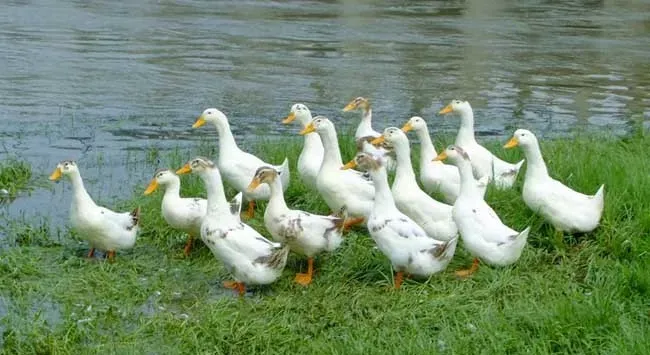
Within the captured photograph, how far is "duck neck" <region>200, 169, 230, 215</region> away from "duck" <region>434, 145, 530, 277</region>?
1537mm

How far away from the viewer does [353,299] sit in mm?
6926

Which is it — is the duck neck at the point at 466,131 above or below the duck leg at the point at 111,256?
above

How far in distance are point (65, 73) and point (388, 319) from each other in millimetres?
10104

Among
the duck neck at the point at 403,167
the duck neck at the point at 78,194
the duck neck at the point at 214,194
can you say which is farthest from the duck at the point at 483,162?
the duck neck at the point at 78,194

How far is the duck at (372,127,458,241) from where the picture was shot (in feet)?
25.3

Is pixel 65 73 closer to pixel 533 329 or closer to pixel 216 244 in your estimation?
pixel 216 244

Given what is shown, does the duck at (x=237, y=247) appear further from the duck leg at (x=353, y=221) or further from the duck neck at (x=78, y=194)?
the duck leg at (x=353, y=221)

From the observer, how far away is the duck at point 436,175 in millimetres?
8531

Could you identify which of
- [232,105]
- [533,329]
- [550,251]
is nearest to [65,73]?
[232,105]

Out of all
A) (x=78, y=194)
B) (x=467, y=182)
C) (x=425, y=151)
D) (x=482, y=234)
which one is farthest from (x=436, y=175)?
(x=78, y=194)

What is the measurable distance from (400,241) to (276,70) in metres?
9.51

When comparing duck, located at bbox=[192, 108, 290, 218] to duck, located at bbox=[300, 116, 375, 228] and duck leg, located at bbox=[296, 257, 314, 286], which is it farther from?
duck leg, located at bbox=[296, 257, 314, 286]

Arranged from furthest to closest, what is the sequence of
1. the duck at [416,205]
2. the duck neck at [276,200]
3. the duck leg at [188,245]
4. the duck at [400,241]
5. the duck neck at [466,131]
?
the duck neck at [466,131] → the duck leg at [188,245] → the duck at [416,205] → the duck neck at [276,200] → the duck at [400,241]

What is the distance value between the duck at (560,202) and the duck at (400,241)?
0.85m
